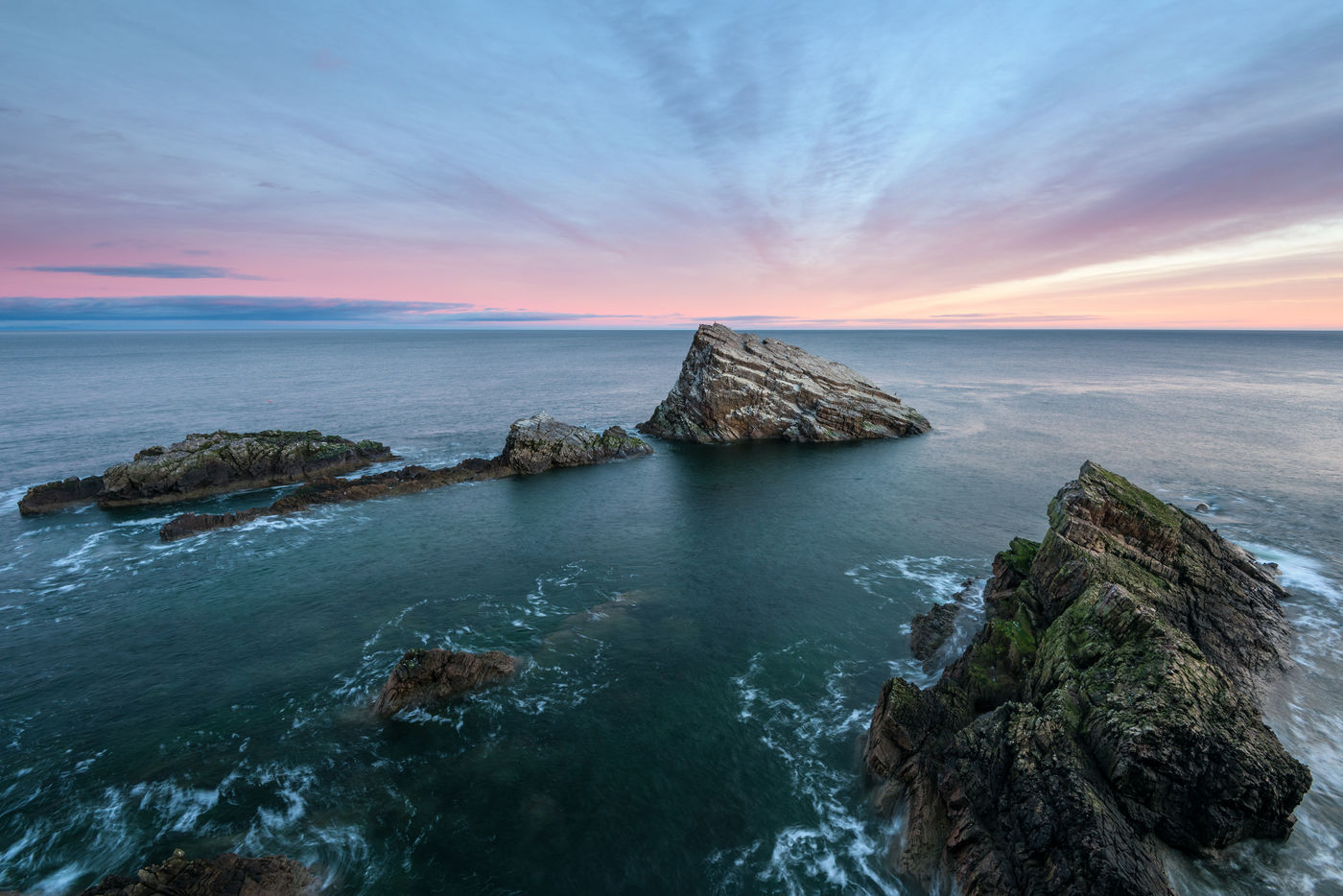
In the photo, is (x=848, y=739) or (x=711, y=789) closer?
(x=711, y=789)

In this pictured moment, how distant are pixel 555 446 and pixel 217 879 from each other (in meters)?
44.5

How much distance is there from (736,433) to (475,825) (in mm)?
54232

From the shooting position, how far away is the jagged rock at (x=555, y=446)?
55.4m

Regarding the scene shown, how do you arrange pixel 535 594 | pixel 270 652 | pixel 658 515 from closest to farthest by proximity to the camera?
pixel 270 652 < pixel 535 594 < pixel 658 515

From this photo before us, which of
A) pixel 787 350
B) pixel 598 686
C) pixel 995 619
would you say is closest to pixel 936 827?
pixel 995 619

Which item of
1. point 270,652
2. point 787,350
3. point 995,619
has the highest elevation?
point 787,350

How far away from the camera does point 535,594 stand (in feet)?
103

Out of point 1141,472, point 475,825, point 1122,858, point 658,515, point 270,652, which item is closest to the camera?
point 1122,858

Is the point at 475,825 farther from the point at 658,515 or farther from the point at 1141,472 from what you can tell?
the point at 1141,472

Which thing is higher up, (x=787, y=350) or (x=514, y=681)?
(x=787, y=350)

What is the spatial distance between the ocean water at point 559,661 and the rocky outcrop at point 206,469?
2712 mm

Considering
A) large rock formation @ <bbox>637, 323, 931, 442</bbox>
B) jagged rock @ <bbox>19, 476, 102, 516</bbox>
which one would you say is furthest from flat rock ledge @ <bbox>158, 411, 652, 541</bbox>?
jagged rock @ <bbox>19, 476, 102, 516</bbox>

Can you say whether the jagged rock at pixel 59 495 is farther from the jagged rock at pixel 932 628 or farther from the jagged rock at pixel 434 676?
the jagged rock at pixel 932 628

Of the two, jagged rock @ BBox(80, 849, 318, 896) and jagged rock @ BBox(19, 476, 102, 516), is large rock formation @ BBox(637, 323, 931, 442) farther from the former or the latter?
jagged rock @ BBox(80, 849, 318, 896)
